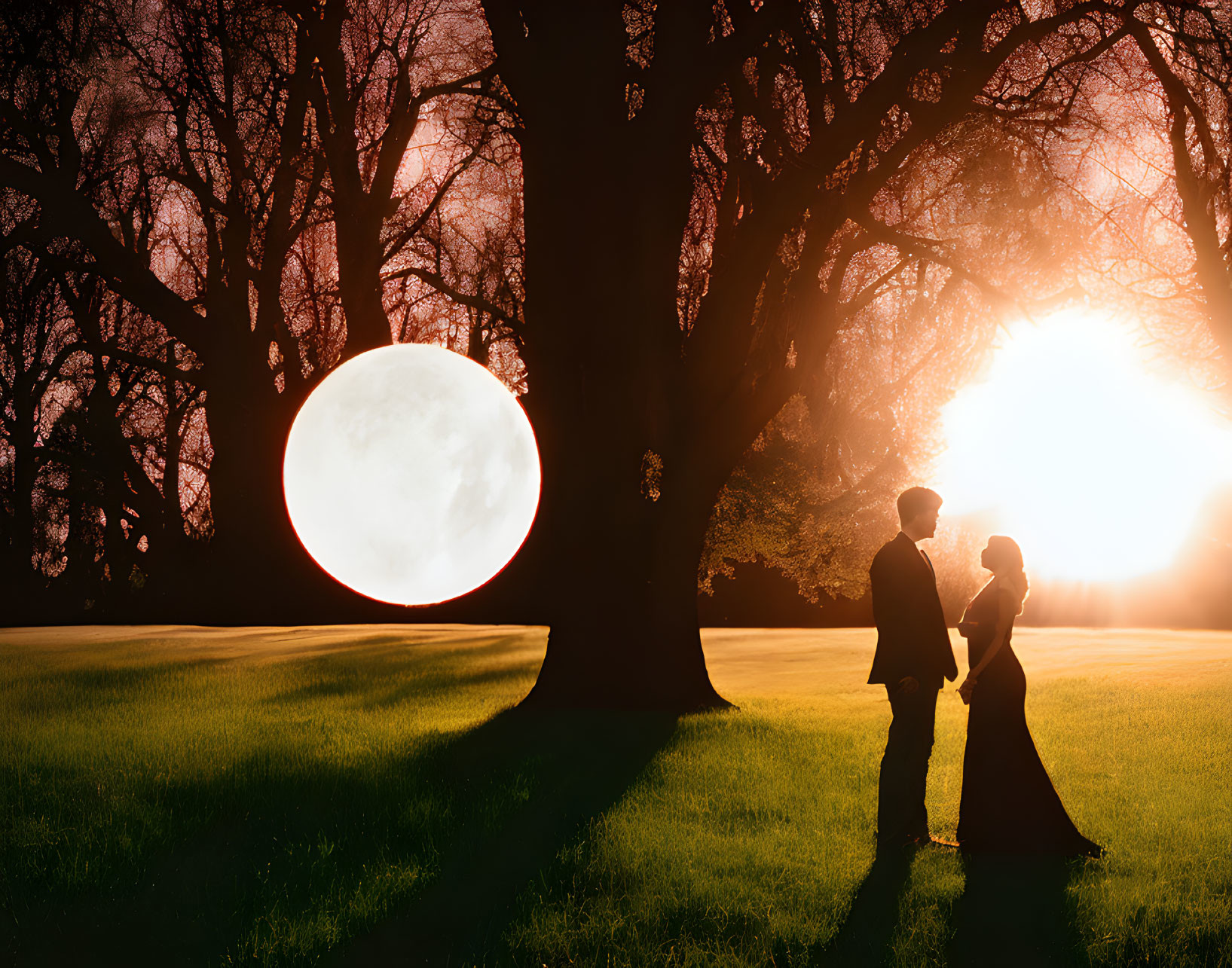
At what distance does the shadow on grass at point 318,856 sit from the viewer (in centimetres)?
465

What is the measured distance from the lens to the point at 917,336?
14.0m

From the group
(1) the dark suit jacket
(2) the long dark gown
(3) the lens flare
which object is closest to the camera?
(2) the long dark gown

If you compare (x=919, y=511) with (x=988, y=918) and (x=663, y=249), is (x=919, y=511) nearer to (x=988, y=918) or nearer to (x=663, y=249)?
(x=988, y=918)

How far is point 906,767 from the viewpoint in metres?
6.00

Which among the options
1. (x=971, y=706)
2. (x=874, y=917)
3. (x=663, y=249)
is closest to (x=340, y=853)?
(x=874, y=917)

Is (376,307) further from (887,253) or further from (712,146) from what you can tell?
(887,253)

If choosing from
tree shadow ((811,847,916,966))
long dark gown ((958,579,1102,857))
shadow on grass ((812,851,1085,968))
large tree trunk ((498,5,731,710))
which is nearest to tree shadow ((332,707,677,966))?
large tree trunk ((498,5,731,710))

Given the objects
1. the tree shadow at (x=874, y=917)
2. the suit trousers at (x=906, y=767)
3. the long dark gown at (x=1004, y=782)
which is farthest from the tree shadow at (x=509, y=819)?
the long dark gown at (x=1004, y=782)

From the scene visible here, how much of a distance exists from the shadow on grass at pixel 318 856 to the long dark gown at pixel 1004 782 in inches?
105

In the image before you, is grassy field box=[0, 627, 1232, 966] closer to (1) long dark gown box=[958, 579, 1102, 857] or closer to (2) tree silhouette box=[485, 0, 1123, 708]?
(1) long dark gown box=[958, 579, 1102, 857]

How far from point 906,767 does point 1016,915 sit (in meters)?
1.20

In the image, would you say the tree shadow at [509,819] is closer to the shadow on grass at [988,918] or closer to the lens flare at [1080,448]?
the shadow on grass at [988,918]

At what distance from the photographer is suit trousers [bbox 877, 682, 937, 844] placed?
5.96 meters

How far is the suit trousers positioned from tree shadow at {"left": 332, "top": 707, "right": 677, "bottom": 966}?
2.07 meters
